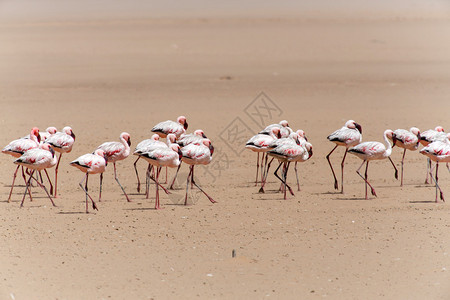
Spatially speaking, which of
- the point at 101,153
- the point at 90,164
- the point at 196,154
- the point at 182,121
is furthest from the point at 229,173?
the point at 90,164

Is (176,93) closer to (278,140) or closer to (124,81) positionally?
(124,81)

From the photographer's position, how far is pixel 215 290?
7.38 m

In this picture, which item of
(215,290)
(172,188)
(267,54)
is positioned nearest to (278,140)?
(172,188)

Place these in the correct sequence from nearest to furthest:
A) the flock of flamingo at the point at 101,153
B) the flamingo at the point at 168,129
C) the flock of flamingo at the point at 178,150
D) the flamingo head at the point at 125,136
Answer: the flock of flamingo at the point at 101,153 → the flock of flamingo at the point at 178,150 → the flamingo head at the point at 125,136 → the flamingo at the point at 168,129

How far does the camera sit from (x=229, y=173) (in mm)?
13016

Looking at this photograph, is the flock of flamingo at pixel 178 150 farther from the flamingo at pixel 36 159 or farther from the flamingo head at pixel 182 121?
the flamingo head at pixel 182 121

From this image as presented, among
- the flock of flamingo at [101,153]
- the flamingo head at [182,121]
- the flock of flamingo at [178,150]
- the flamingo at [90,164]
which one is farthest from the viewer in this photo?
the flamingo head at [182,121]

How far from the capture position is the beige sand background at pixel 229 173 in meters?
7.73

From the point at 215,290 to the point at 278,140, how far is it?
4.57 metres

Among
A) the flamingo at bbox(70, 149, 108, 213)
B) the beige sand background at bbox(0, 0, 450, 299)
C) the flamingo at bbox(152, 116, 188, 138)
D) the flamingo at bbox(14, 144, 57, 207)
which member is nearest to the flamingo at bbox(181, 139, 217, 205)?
the beige sand background at bbox(0, 0, 450, 299)

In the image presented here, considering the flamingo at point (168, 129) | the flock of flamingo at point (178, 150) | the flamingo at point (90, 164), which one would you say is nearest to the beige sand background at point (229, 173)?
the flock of flamingo at point (178, 150)

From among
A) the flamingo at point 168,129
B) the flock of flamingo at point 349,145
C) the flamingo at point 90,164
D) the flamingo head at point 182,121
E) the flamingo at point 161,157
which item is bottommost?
the flamingo at point 90,164

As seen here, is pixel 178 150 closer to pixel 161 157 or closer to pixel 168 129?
pixel 161 157

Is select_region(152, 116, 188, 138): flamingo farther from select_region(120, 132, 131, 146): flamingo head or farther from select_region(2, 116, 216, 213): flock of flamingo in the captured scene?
select_region(120, 132, 131, 146): flamingo head
